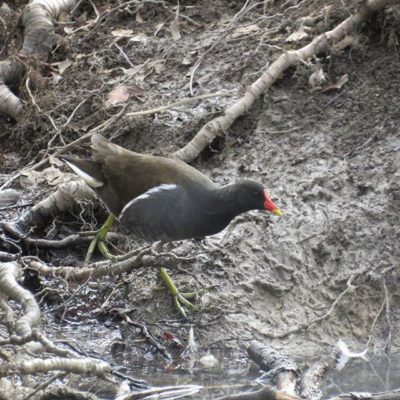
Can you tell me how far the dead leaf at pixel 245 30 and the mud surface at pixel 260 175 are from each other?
0.01 m

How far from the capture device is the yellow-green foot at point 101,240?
6.63 meters

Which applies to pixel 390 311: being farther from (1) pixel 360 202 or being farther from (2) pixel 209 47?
(2) pixel 209 47

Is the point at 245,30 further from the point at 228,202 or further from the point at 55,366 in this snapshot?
the point at 55,366

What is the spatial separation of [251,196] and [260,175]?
1097 millimetres

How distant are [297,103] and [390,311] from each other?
2.04m

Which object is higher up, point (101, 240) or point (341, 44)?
point (341, 44)

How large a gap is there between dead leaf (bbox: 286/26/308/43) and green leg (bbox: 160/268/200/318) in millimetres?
2632

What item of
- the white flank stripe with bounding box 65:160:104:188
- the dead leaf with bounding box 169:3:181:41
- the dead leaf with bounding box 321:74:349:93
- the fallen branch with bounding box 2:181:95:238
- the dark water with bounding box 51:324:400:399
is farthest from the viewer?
the dead leaf with bounding box 169:3:181:41

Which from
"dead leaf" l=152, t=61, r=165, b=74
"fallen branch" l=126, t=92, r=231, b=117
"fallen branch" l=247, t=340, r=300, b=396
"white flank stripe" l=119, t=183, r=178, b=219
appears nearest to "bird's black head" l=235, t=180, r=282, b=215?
"white flank stripe" l=119, t=183, r=178, b=219

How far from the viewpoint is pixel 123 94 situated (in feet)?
26.1

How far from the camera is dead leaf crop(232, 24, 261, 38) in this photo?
820cm

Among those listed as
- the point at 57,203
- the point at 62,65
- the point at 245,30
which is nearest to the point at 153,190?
the point at 57,203

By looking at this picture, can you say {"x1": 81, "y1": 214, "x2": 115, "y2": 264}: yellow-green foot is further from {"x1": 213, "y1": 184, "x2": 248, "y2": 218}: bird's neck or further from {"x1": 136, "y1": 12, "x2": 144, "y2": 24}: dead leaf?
{"x1": 136, "y1": 12, "x2": 144, "y2": 24}: dead leaf

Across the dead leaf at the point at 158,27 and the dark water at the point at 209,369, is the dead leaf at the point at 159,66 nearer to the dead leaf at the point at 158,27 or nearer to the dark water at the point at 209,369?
the dead leaf at the point at 158,27
